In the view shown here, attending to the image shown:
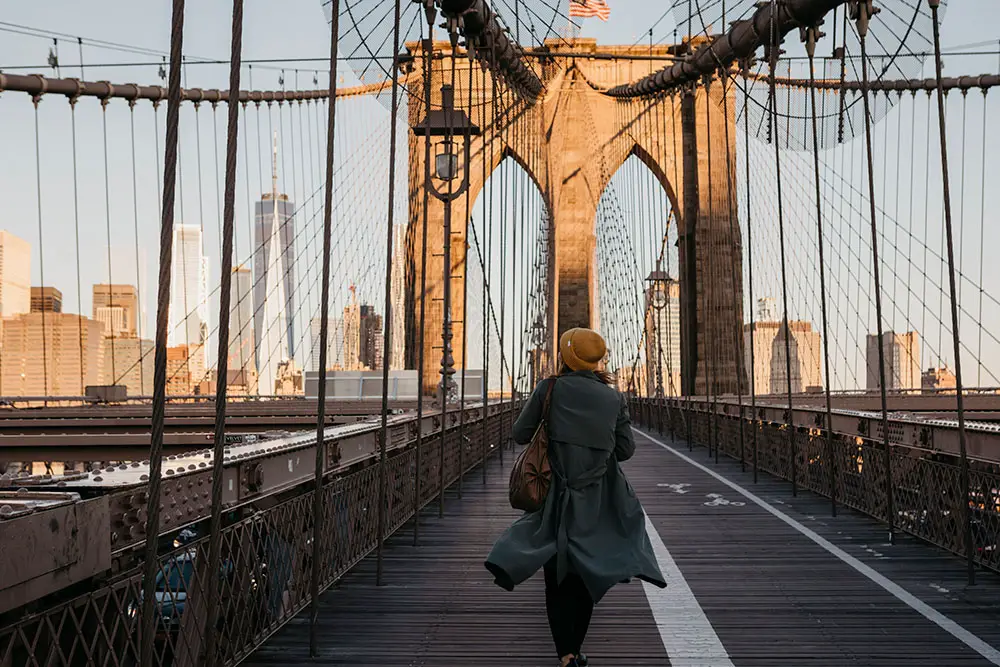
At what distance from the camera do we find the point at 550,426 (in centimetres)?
408

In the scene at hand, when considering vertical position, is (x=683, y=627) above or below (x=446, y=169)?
below

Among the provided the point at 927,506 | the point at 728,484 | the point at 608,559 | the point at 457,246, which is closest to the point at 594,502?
the point at 608,559

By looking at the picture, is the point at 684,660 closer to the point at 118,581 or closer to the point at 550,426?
the point at 550,426

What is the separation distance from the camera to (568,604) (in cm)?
399

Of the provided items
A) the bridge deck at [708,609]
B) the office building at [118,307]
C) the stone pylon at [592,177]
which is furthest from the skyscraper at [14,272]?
the bridge deck at [708,609]

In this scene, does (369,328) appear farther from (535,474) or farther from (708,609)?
(535,474)

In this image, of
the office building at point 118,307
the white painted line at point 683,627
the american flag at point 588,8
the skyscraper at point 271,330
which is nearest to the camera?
the white painted line at point 683,627

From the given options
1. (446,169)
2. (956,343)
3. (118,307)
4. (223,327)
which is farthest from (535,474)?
(118,307)

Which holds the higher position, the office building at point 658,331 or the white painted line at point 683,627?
the office building at point 658,331

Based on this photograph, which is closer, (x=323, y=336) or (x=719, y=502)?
(x=323, y=336)

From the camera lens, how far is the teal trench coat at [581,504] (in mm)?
3955

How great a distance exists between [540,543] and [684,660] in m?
0.76

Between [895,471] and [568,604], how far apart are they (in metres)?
4.52

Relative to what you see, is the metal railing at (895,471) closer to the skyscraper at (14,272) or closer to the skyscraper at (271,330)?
the skyscraper at (271,330)
